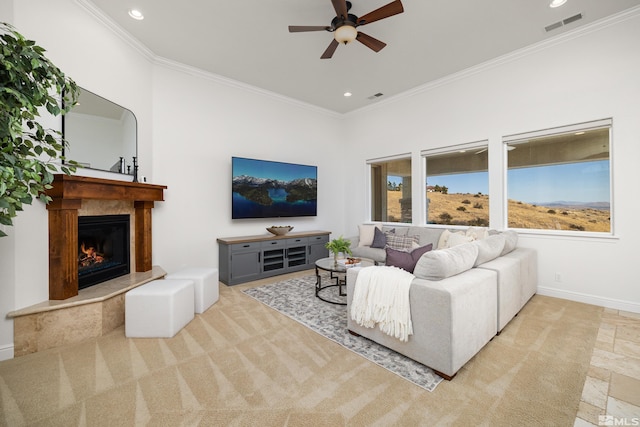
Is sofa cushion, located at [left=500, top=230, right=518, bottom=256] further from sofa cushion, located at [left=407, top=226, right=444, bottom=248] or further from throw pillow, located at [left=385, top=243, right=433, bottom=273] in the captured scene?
throw pillow, located at [left=385, top=243, right=433, bottom=273]

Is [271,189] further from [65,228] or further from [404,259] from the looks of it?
[404,259]

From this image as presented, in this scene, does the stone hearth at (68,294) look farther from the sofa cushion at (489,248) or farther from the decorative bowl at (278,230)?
the sofa cushion at (489,248)

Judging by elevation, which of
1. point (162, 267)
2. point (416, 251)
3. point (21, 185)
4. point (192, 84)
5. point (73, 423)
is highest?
point (192, 84)

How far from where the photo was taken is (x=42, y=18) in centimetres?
242

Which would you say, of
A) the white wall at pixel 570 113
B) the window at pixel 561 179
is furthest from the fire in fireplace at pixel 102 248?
the window at pixel 561 179

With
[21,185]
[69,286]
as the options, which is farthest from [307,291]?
[21,185]

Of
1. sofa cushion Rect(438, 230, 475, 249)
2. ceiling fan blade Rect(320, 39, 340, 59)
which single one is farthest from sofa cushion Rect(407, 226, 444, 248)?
ceiling fan blade Rect(320, 39, 340, 59)

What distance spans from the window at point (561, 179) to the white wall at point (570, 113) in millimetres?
166

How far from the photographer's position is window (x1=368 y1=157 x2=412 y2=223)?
5.32 meters

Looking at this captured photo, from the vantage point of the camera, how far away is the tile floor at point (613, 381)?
1.56 m

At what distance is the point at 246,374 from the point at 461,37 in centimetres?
427

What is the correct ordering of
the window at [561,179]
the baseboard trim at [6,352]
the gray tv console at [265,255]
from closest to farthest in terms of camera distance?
1. the baseboard trim at [6,352]
2. the window at [561,179]
3. the gray tv console at [265,255]

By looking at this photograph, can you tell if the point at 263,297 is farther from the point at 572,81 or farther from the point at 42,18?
the point at 572,81

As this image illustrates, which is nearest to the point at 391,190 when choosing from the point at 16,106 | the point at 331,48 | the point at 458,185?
the point at 458,185
